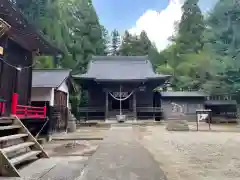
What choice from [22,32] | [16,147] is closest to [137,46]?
[22,32]

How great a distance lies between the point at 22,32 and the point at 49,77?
521cm

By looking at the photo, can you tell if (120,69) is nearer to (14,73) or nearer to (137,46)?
(14,73)

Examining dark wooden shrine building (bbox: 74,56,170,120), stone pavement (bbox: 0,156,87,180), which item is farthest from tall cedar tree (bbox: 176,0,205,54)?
stone pavement (bbox: 0,156,87,180)

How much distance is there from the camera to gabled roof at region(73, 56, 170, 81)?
61.2 ft

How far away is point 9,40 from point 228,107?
62.9 feet

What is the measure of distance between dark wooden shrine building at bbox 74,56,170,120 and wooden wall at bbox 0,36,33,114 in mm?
9244

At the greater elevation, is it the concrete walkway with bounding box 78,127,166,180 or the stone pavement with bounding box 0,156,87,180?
the concrete walkway with bounding box 78,127,166,180

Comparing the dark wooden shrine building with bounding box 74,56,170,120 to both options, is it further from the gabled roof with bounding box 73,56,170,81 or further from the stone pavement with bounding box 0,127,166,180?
the stone pavement with bounding box 0,127,166,180

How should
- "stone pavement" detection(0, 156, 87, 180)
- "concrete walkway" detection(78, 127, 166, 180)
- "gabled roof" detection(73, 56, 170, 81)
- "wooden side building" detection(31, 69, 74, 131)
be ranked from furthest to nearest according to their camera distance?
"gabled roof" detection(73, 56, 170, 81) → "wooden side building" detection(31, 69, 74, 131) → "stone pavement" detection(0, 156, 87, 180) → "concrete walkway" detection(78, 127, 166, 180)

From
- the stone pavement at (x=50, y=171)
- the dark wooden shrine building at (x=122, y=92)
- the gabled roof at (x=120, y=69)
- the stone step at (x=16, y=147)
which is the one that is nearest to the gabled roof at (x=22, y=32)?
the stone step at (x=16, y=147)

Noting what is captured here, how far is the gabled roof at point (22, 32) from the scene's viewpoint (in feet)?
18.0

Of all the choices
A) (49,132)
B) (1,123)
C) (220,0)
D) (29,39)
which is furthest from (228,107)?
(1,123)

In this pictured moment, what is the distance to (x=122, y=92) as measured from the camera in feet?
61.4

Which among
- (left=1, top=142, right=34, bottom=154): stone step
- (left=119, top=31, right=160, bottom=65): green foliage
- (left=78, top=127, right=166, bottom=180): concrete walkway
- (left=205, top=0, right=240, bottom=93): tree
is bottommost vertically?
(left=78, top=127, right=166, bottom=180): concrete walkway
